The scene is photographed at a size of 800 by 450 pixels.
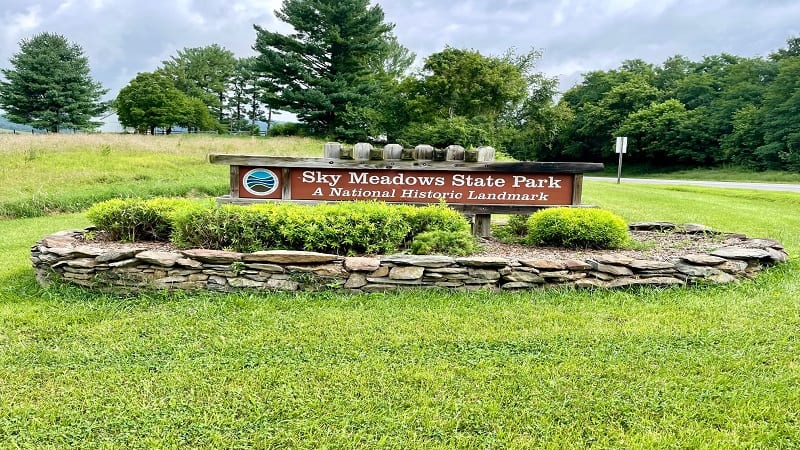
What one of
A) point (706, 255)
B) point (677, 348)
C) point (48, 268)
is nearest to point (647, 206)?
point (706, 255)

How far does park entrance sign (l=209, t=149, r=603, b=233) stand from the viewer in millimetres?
4836

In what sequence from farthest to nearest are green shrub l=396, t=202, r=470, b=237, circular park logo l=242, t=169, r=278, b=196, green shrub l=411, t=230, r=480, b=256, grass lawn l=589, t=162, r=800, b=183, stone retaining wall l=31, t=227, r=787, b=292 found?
grass lawn l=589, t=162, r=800, b=183, circular park logo l=242, t=169, r=278, b=196, green shrub l=396, t=202, r=470, b=237, green shrub l=411, t=230, r=480, b=256, stone retaining wall l=31, t=227, r=787, b=292

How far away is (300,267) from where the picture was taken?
365 cm

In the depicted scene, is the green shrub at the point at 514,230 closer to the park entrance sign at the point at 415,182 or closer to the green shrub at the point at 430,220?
the park entrance sign at the point at 415,182

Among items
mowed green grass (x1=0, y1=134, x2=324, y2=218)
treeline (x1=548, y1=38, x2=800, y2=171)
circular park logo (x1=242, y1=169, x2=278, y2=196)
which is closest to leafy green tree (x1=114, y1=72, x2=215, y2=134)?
mowed green grass (x1=0, y1=134, x2=324, y2=218)

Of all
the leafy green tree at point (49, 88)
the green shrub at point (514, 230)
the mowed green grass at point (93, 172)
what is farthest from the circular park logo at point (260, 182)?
the leafy green tree at point (49, 88)

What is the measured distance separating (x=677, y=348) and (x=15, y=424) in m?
3.28

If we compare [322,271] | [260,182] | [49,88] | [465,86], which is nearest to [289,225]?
[322,271]

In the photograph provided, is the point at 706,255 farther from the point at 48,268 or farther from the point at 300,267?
the point at 48,268

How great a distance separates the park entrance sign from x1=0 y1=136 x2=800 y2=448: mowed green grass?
58.7 inches

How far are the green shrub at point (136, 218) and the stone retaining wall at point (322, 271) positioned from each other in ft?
1.52

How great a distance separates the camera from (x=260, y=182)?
483 cm

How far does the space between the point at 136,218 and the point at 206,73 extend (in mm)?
46077

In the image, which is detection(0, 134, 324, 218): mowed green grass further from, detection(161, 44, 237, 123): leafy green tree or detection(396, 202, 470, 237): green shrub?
detection(161, 44, 237, 123): leafy green tree
